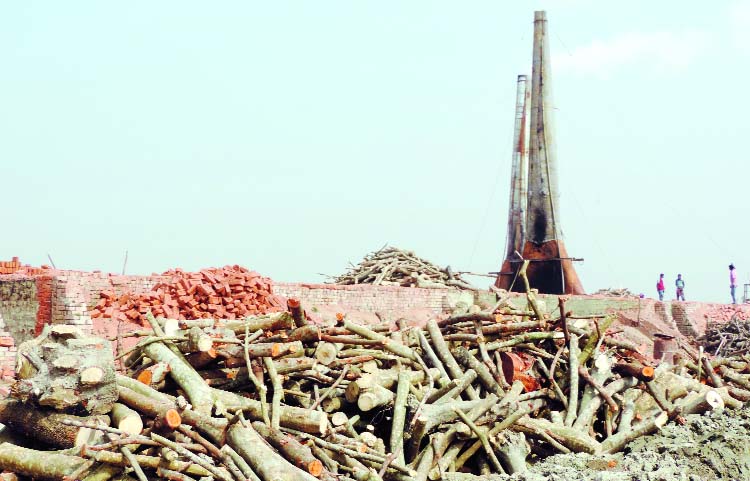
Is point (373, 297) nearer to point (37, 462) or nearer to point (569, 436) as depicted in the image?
point (569, 436)

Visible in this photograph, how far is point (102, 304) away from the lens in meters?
14.6

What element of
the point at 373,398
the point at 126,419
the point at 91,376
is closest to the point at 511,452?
the point at 373,398

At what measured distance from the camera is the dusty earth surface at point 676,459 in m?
6.79

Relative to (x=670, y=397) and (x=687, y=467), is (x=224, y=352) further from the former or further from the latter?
(x=670, y=397)

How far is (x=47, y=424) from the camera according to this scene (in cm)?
618

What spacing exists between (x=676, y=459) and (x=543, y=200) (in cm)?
1940

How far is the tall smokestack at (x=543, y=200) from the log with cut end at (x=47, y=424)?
825 inches

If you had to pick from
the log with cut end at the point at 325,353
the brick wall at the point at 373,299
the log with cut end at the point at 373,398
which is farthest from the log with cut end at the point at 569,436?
the brick wall at the point at 373,299

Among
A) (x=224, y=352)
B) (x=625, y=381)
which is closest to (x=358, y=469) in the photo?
(x=224, y=352)

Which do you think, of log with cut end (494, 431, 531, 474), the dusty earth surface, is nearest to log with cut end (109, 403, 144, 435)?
the dusty earth surface

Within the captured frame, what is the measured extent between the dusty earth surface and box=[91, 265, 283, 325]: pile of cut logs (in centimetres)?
824

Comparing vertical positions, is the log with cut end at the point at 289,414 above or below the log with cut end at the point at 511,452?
above

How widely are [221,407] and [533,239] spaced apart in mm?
20998

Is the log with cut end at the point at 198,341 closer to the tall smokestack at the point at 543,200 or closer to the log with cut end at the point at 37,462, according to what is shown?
the log with cut end at the point at 37,462
